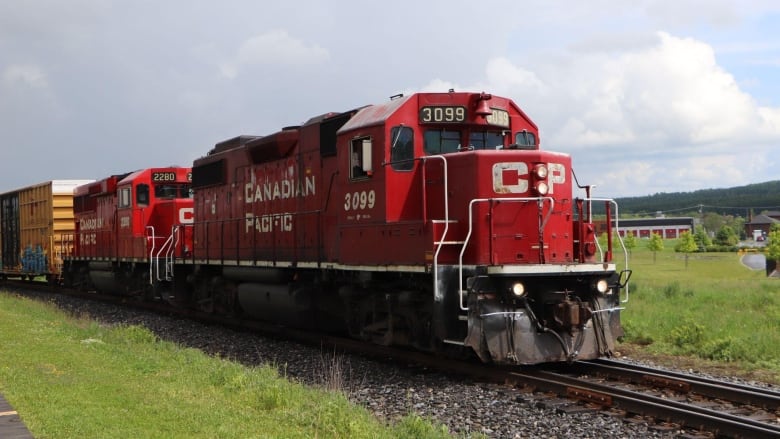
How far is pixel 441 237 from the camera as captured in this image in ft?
32.0

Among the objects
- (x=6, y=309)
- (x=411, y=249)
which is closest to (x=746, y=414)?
(x=411, y=249)

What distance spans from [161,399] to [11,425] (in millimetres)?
1589

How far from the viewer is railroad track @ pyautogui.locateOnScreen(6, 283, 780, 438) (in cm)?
704

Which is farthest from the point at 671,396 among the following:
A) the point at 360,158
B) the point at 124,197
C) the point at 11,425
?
the point at 124,197

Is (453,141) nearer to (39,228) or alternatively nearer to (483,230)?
(483,230)

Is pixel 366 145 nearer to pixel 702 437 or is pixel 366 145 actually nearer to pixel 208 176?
pixel 702 437

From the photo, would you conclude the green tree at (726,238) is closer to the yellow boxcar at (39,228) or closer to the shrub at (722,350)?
the yellow boxcar at (39,228)

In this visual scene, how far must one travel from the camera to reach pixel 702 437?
6.72m

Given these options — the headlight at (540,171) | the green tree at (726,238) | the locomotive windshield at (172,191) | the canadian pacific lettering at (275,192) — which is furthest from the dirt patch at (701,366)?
the green tree at (726,238)

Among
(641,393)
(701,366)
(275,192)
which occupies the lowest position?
Answer: (701,366)

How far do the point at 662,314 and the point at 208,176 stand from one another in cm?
1076

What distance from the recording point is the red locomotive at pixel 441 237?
941cm

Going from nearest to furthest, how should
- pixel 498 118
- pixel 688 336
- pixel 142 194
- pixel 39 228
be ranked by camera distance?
pixel 498 118 < pixel 688 336 < pixel 142 194 < pixel 39 228

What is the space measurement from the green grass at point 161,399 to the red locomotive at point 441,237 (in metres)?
2.23
